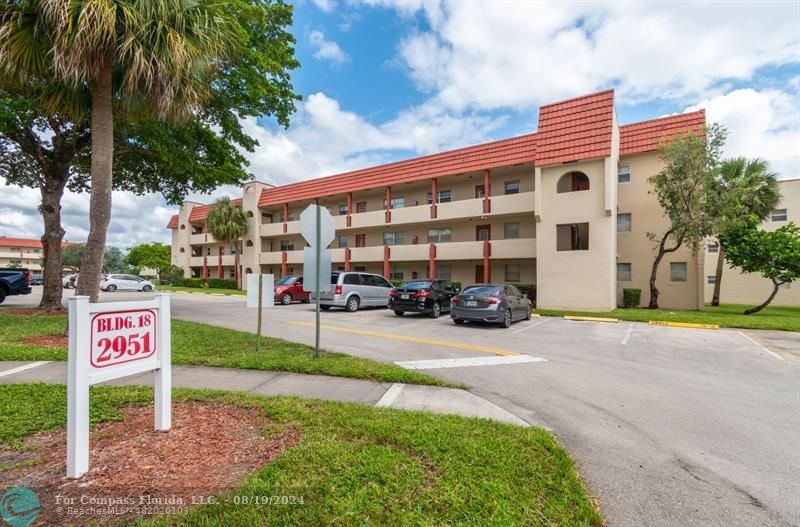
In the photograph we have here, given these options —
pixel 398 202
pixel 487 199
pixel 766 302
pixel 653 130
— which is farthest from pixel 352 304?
pixel 766 302

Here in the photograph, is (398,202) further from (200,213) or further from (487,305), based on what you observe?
(200,213)

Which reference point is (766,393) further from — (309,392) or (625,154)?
(625,154)

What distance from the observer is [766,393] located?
220 inches

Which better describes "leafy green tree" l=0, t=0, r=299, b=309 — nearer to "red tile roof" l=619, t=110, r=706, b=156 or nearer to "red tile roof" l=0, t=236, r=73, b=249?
"red tile roof" l=619, t=110, r=706, b=156

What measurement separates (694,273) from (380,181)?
19.8 meters

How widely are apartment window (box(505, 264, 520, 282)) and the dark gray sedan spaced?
34.6 feet

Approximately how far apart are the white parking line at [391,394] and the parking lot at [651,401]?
41.7 inches

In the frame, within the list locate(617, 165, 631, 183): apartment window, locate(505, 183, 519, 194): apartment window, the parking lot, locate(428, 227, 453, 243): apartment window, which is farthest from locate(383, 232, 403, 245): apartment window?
the parking lot

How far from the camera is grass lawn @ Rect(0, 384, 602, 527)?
95.3 inches

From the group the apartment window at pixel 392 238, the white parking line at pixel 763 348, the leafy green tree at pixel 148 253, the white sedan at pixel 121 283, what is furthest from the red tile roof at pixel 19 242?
the white parking line at pixel 763 348

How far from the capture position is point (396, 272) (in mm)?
28312

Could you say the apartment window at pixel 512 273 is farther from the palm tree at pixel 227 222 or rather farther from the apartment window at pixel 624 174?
the palm tree at pixel 227 222

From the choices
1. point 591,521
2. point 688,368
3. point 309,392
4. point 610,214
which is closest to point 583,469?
point 591,521

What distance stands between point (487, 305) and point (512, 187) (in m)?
13.6
